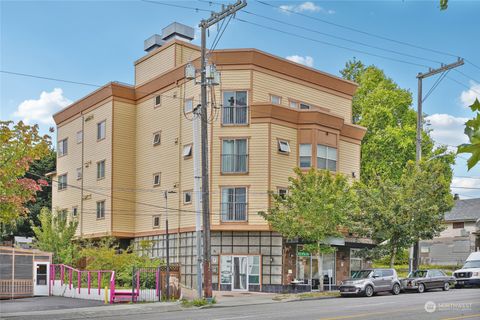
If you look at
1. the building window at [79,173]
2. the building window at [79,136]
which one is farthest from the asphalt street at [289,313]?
the building window at [79,136]

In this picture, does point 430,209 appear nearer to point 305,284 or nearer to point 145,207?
point 305,284

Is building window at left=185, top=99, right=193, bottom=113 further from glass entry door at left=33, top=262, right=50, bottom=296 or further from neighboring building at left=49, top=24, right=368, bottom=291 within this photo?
glass entry door at left=33, top=262, right=50, bottom=296

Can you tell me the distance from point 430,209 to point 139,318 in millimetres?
21512

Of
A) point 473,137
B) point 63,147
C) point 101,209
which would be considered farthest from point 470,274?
point 473,137

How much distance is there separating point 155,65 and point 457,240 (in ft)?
118

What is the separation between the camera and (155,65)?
1718 inches

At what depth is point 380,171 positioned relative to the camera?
54.1 meters

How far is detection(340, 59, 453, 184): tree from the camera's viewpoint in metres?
53.2

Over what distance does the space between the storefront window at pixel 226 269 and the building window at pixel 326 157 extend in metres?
7.91

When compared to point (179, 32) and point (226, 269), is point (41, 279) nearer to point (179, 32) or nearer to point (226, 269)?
point (226, 269)

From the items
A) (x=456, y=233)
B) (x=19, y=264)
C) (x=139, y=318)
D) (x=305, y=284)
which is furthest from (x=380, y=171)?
(x=139, y=318)

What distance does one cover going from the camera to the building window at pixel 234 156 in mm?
37406

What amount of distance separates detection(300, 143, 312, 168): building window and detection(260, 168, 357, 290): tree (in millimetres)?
3547

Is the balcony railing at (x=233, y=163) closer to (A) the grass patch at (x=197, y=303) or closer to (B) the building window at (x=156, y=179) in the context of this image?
(B) the building window at (x=156, y=179)
